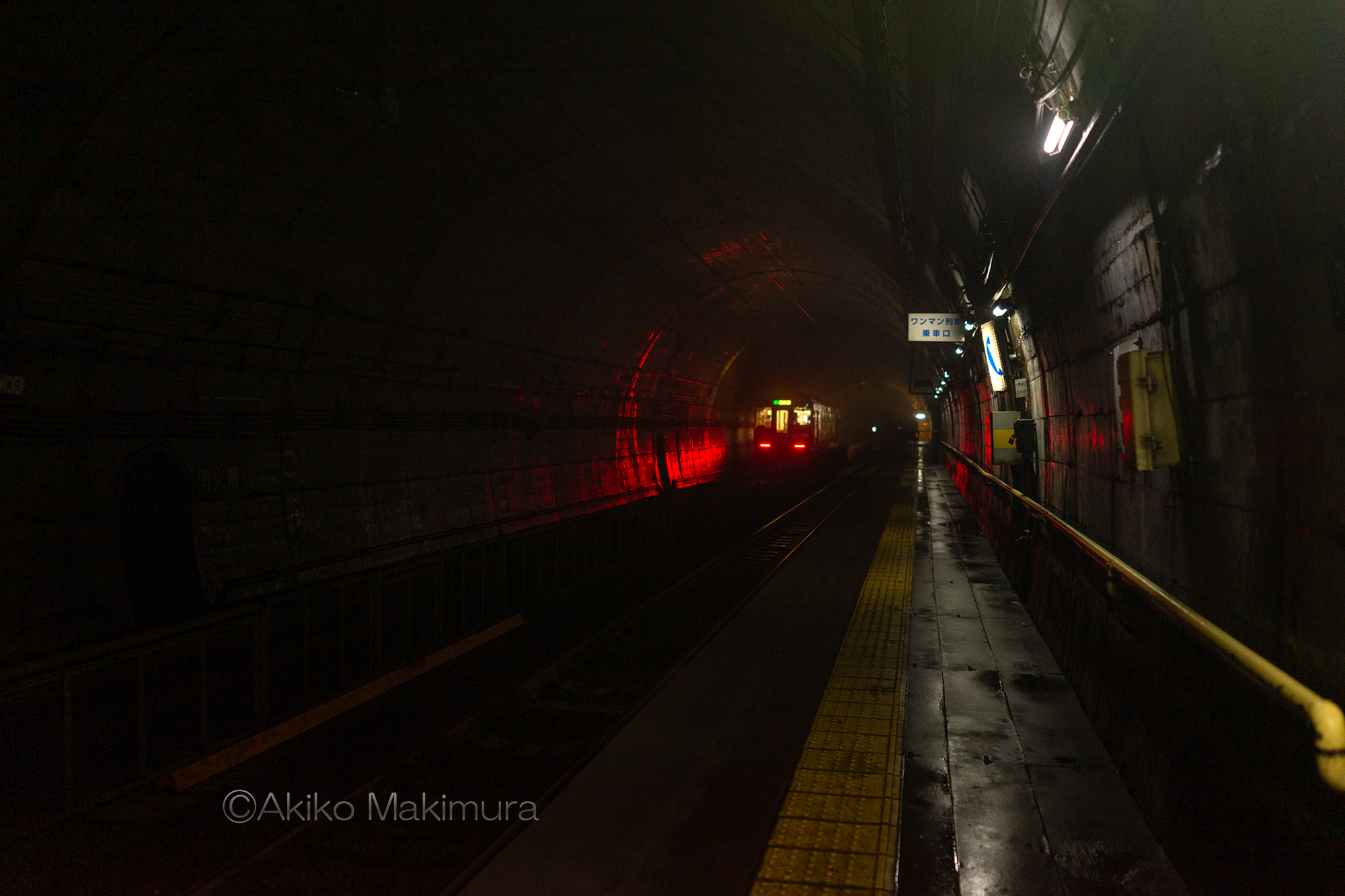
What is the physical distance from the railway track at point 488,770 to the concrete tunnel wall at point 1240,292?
368 centimetres

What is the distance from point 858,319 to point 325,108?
73.0 feet

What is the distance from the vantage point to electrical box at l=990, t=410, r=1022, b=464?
10445mm

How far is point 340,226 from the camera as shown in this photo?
1008cm

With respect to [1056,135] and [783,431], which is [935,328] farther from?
[783,431]

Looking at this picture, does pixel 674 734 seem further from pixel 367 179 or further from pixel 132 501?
pixel 367 179

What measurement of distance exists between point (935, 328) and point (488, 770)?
44.7ft

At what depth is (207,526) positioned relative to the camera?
31.3ft

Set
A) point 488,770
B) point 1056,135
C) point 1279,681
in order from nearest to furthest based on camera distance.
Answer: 1. point 1279,681
2. point 488,770
3. point 1056,135

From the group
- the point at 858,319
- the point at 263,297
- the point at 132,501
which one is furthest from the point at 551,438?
the point at 858,319

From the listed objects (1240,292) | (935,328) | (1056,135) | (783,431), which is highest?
(935,328)

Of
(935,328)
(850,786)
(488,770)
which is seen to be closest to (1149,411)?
(850,786)

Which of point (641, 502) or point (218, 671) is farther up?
point (641, 502)

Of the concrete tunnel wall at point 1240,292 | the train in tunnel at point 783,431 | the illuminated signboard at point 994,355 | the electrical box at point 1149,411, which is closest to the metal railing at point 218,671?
the electrical box at point 1149,411

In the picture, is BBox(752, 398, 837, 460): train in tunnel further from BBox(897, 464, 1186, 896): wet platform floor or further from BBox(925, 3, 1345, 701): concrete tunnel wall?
BBox(925, 3, 1345, 701): concrete tunnel wall
